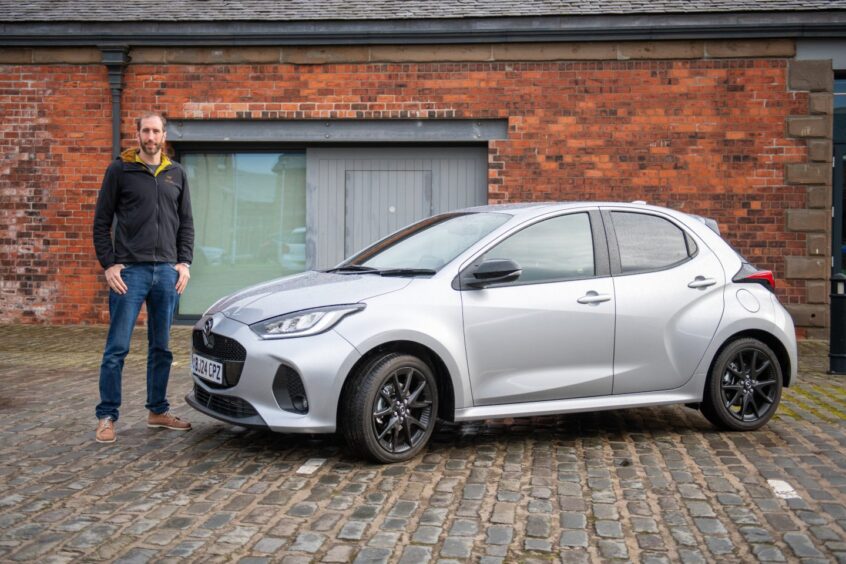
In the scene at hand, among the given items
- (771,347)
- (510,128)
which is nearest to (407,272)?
(771,347)

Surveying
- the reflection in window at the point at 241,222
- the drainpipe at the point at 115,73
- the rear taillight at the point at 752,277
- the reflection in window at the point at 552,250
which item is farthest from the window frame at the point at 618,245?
the drainpipe at the point at 115,73

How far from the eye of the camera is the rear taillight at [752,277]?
6594mm

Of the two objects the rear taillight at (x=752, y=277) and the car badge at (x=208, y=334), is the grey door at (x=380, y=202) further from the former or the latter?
the car badge at (x=208, y=334)

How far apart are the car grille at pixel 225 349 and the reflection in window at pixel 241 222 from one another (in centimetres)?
752

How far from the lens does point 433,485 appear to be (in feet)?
16.6

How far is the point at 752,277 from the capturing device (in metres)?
6.63

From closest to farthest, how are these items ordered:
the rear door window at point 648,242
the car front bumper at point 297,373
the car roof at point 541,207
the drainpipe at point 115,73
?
the car front bumper at point 297,373
the car roof at point 541,207
the rear door window at point 648,242
the drainpipe at point 115,73

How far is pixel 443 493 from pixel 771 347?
9.70 ft

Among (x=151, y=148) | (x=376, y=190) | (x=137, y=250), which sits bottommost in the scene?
(x=137, y=250)

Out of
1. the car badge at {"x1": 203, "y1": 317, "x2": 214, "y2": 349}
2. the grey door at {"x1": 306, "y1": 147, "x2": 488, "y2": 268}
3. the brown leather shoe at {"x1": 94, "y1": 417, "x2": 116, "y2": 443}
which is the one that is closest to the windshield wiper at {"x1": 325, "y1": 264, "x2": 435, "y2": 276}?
the car badge at {"x1": 203, "y1": 317, "x2": 214, "y2": 349}

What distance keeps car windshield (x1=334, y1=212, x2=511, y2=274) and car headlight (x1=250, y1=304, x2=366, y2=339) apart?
669 millimetres

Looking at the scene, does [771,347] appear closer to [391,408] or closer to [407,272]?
[407,272]

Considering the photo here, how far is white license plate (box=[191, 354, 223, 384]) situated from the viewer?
5629mm

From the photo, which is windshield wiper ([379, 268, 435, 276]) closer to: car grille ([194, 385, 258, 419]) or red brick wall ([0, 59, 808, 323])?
car grille ([194, 385, 258, 419])
